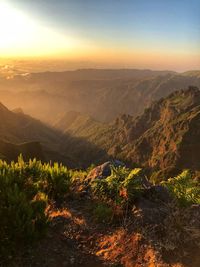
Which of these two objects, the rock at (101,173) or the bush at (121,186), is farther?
the rock at (101,173)

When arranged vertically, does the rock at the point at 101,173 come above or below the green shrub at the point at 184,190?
above

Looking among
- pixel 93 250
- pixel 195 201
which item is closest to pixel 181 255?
pixel 93 250

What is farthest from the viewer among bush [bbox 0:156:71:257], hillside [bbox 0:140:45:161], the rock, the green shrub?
hillside [bbox 0:140:45:161]

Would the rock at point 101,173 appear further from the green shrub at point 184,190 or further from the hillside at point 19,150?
the hillside at point 19,150

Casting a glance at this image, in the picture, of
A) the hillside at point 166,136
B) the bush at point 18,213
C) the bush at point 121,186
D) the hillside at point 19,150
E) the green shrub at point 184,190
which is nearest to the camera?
the bush at point 18,213

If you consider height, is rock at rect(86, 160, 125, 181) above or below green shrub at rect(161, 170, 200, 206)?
above

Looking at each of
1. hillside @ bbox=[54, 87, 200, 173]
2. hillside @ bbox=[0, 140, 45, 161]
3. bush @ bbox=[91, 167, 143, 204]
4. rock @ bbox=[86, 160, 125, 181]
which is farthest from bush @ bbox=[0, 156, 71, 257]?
hillside @ bbox=[54, 87, 200, 173]

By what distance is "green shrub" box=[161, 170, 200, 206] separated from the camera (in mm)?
8916

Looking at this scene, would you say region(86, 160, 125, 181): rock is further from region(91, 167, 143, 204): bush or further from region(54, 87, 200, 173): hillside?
region(54, 87, 200, 173): hillside

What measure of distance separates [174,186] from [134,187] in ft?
6.90

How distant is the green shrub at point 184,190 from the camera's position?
8.92m

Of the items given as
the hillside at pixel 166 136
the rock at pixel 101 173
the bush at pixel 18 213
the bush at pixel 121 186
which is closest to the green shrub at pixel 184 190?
the bush at pixel 121 186

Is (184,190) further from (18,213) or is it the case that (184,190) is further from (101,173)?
(18,213)

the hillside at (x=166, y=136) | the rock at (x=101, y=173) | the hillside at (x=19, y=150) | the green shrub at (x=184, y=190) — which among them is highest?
the rock at (x=101, y=173)
